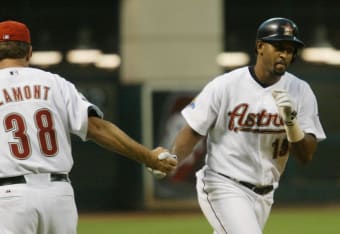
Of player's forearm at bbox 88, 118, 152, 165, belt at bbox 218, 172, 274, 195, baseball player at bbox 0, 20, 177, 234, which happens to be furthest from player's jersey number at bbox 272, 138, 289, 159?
baseball player at bbox 0, 20, 177, 234

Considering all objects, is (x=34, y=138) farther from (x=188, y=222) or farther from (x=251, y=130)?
(x=188, y=222)

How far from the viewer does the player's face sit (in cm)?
650

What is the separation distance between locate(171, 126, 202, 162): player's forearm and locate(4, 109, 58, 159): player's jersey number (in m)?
1.45

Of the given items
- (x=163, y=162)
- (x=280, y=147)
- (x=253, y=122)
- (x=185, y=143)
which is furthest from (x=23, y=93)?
(x=280, y=147)

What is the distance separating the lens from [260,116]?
262 inches

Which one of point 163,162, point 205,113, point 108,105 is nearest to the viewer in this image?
point 163,162

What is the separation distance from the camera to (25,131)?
17.4 ft

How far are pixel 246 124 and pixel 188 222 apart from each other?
6994 mm

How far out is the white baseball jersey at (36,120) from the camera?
5.32 m

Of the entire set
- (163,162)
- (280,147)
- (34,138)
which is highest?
(34,138)

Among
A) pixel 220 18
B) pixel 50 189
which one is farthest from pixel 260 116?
pixel 220 18

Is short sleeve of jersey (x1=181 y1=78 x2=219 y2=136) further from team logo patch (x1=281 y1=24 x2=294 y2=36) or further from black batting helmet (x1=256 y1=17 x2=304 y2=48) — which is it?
team logo patch (x1=281 y1=24 x2=294 y2=36)

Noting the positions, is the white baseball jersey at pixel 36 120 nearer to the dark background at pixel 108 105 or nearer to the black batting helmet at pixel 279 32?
the black batting helmet at pixel 279 32

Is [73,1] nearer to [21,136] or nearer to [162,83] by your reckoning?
[162,83]
